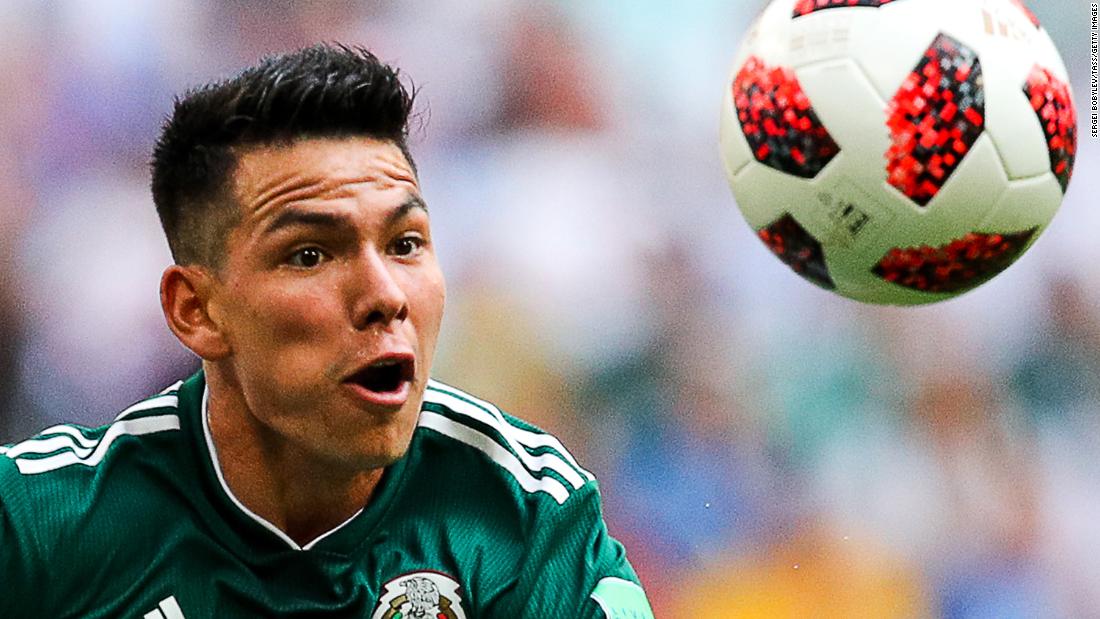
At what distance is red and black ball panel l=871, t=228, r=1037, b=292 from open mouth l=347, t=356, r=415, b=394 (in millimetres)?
919

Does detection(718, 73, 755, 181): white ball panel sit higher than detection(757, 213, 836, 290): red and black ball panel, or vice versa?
detection(718, 73, 755, 181): white ball panel

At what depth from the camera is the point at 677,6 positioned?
4.84m

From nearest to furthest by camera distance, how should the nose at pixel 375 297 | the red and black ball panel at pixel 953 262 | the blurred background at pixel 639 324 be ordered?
the nose at pixel 375 297 < the red and black ball panel at pixel 953 262 < the blurred background at pixel 639 324

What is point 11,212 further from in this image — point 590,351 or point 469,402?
point 469,402

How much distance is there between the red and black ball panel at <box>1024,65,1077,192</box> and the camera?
2.73 metres

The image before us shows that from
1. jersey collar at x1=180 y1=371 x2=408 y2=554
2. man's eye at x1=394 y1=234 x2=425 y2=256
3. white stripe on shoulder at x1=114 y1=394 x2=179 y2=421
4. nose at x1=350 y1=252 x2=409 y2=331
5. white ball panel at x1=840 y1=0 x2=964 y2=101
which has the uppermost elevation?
white ball panel at x1=840 y1=0 x2=964 y2=101

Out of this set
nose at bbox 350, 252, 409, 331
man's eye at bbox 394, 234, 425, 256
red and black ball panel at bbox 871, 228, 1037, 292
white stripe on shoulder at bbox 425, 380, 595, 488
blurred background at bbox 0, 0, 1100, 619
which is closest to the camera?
nose at bbox 350, 252, 409, 331

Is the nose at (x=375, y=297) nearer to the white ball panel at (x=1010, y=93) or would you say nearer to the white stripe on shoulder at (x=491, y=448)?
the white stripe on shoulder at (x=491, y=448)

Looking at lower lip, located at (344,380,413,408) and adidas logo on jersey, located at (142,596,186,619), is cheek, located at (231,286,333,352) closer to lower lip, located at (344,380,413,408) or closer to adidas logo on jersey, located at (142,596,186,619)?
lower lip, located at (344,380,413,408)

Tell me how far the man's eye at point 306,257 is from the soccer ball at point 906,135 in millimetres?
850

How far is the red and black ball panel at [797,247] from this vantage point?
2852mm

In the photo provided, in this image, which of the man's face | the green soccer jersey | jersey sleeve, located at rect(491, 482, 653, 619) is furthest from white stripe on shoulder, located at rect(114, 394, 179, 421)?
jersey sleeve, located at rect(491, 482, 653, 619)

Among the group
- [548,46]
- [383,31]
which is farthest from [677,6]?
[383,31]

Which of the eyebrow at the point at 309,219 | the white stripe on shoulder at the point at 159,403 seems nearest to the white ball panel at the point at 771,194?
the eyebrow at the point at 309,219
